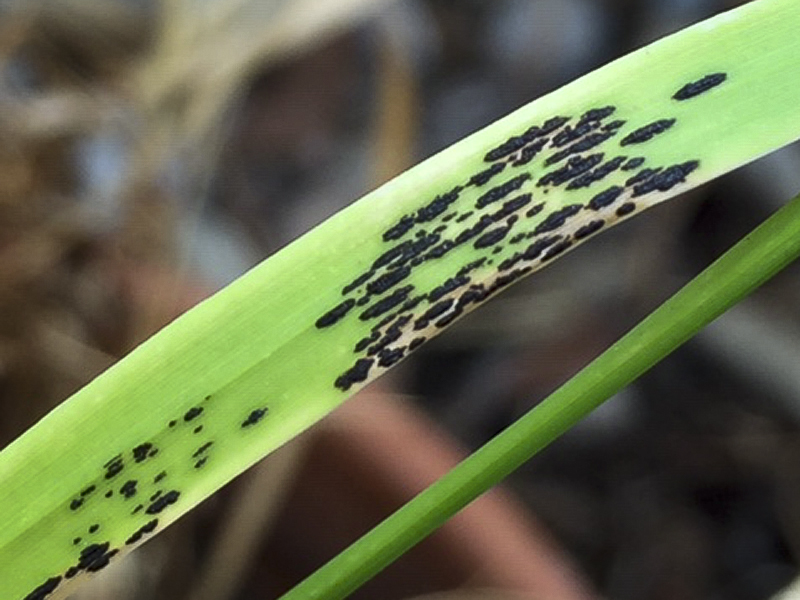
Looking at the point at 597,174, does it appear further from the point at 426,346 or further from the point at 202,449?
the point at 426,346

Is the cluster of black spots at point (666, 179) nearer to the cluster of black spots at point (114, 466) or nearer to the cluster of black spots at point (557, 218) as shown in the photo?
the cluster of black spots at point (557, 218)

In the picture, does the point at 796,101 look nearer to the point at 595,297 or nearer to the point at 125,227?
the point at 125,227

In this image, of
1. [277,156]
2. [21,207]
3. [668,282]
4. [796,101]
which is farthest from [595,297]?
[796,101]

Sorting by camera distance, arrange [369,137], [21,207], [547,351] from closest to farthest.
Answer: [21,207]
[547,351]
[369,137]

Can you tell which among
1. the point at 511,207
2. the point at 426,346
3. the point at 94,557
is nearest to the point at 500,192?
the point at 511,207

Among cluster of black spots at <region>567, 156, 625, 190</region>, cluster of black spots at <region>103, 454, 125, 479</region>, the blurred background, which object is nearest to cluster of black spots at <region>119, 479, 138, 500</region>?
cluster of black spots at <region>103, 454, 125, 479</region>
